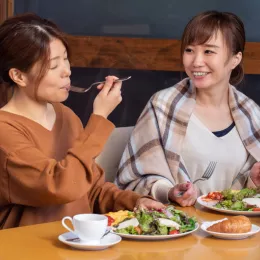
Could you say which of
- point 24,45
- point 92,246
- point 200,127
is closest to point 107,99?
point 24,45

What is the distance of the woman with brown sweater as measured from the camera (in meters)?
2.09

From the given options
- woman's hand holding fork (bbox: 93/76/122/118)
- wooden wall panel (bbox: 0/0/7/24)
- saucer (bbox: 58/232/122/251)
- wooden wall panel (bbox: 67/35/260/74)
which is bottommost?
saucer (bbox: 58/232/122/251)

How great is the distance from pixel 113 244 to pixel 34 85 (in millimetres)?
656

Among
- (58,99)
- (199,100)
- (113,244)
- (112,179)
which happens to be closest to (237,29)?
(199,100)

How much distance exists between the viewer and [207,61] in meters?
2.93

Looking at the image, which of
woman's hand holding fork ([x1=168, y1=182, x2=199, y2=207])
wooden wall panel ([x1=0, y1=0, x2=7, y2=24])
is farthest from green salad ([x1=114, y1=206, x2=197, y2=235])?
wooden wall panel ([x1=0, y1=0, x2=7, y2=24])

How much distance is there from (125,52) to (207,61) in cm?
117

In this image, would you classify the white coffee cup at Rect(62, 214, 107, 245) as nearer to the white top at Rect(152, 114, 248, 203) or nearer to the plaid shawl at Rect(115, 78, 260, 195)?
the plaid shawl at Rect(115, 78, 260, 195)

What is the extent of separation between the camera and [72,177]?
2.07m

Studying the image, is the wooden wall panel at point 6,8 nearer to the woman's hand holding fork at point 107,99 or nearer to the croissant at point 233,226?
the woman's hand holding fork at point 107,99

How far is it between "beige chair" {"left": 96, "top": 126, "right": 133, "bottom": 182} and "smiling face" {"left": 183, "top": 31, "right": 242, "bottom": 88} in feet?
1.08

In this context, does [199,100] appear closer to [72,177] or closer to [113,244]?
[72,177]

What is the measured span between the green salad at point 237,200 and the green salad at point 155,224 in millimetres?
284

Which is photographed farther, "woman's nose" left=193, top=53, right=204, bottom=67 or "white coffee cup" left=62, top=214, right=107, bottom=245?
"woman's nose" left=193, top=53, right=204, bottom=67
